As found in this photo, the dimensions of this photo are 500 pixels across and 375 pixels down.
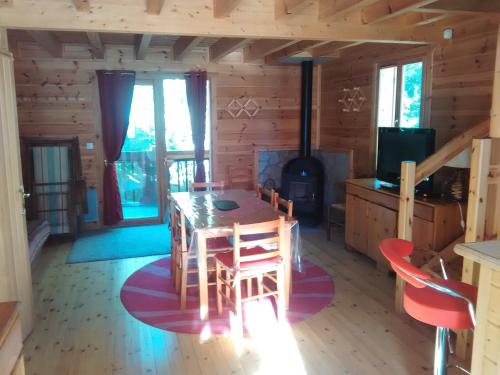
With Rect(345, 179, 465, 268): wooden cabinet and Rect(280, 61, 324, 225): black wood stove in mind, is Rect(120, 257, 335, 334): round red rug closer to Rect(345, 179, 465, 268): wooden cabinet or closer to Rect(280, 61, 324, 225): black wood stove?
Rect(345, 179, 465, 268): wooden cabinet

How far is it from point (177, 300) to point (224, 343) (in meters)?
0.86

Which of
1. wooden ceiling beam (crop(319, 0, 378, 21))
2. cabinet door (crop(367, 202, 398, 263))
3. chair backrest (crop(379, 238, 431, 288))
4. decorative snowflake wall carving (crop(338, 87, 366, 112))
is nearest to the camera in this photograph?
chair backrest (crop(379, 238, 431, 288))

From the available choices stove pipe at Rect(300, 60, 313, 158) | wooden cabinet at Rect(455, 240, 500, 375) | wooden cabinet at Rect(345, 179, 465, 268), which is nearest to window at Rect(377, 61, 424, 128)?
wooden cabinet at Rect(345, 179, 465, 268)

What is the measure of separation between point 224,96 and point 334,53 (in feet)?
5.59

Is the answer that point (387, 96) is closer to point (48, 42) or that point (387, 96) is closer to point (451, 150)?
point (451, 150)

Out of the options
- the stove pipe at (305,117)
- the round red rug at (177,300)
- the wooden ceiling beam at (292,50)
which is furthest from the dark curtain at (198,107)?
the round red rug at (177,300)

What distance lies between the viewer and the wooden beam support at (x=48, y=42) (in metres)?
4.57

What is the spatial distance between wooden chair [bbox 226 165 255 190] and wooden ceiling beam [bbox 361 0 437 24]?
3.34 meters

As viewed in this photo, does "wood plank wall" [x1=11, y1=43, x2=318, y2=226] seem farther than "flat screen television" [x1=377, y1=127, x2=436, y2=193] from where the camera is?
Yes

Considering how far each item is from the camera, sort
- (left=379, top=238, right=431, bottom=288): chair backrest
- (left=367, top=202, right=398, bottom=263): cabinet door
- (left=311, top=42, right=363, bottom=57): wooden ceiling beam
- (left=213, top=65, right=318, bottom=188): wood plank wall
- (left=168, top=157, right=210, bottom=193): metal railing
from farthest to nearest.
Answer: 1. (left=168, top=157, right=210, bottom=193): metal railing
2. (left=213, top=65, right=318, bottom=188): wood plank wall
3. (left=311, top=42, right=363, bottom=57): wooden ceiling beam
4. (left=367, top=202, right=398, bottom=263): cabinet door
5. (left=379, top=238, right=431, bottom=288): chair backrest

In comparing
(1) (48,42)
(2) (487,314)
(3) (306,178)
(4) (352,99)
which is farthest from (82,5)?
(3) (306,178)

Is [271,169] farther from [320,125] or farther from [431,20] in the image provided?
[431,20]

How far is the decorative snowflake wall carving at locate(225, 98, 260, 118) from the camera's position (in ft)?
21.8

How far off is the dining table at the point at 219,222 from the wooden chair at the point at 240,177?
2279 mm
